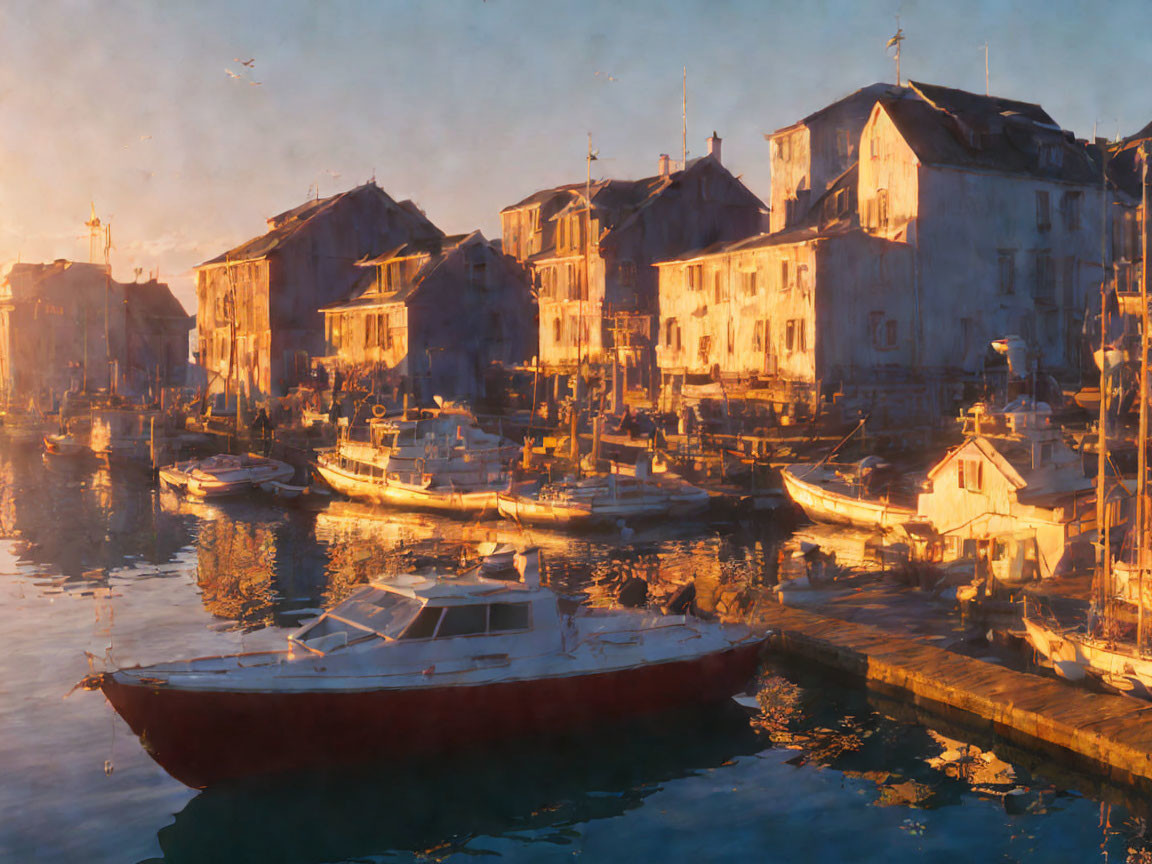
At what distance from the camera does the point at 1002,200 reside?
52688 mm

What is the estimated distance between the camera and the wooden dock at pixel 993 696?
16.4 meters

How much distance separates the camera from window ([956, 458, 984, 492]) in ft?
102

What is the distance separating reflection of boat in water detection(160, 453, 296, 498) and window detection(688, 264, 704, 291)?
24.5 metres

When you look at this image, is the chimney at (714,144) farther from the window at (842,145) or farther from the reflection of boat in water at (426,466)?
the reflection of boat in water at (426,466)

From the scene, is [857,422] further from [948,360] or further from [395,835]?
[395,835]

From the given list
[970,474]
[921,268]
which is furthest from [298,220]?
[970,474]

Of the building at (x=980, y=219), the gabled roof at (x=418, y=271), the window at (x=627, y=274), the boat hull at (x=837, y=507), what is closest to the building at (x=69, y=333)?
the gabled roof at (x=418, y=271)

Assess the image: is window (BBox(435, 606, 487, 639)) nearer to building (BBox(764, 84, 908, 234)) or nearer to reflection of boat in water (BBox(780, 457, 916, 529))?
reflection of boat in water (BBox(780, 457, 916, 529))

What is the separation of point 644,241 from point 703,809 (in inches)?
2048

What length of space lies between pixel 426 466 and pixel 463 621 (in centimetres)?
2979

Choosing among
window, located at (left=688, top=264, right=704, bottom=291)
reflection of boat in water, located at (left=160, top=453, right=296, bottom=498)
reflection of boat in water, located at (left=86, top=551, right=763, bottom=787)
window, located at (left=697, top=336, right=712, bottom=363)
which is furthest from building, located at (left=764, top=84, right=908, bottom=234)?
reflection of boat in water, located at (left=86, top=551, right=763, bottom=787)

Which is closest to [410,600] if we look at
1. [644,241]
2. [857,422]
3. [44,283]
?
[857,422]

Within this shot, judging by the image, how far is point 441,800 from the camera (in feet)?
53.0

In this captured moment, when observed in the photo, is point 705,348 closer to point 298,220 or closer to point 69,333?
point 298,220
